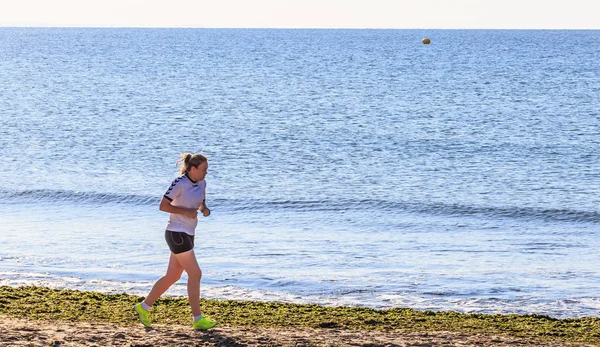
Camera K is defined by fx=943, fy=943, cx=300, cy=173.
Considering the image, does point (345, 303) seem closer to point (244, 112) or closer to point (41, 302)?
point (41, 302)

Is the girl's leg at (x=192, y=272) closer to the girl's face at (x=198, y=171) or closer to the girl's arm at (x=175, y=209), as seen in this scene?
the girl's arm at (x=175, y=209)

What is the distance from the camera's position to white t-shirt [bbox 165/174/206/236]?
7730mm

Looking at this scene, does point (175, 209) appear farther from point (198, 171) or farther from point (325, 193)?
point (325, 193)

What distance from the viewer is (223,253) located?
13.7 m

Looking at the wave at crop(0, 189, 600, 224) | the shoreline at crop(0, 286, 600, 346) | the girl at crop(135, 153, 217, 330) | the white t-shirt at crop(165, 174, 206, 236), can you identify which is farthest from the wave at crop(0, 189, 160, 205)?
the white t-shirt at crop(165, 174, 206, 236)

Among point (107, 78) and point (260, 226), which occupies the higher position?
point (107, 78)

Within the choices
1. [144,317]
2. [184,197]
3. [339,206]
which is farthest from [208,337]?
[339,206]

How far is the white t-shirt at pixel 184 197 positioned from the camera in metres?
7.73

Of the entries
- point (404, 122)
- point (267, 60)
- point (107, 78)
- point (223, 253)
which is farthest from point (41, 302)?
point (267, 60)

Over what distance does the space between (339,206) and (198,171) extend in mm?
11598

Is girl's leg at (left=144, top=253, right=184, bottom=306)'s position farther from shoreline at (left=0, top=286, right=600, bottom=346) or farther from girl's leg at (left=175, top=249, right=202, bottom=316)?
shoreline at (left=0, top=286, right=600, bottom=346)

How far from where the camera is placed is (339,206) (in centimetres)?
1920

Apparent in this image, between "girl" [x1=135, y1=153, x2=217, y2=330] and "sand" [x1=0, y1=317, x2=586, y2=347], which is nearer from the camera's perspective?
"sand" [x1=0, y1=317, x2=586, y2=347]

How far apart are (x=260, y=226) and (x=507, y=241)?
4.32 m
